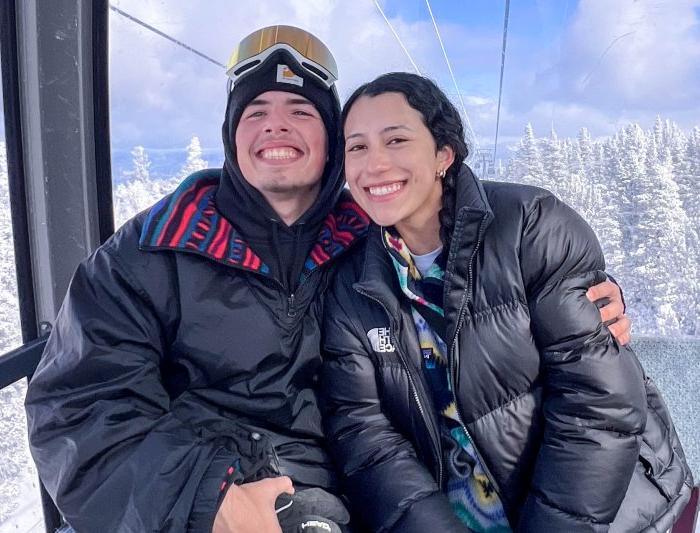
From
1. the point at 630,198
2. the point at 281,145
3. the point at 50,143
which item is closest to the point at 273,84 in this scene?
the point at 281,145

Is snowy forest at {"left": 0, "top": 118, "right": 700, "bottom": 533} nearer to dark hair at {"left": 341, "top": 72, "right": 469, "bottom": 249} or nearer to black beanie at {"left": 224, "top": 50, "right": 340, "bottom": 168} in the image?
black beanie at {"left": 224, "top": 50, "right": 340, "bottom": 168}

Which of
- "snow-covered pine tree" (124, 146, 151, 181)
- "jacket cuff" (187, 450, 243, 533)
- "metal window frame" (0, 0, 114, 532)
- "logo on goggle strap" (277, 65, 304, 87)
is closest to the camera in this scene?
"jacket cuff" (187, 450, 243, 533)

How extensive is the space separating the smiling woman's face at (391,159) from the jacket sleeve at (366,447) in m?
0.30

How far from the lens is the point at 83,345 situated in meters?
1.39

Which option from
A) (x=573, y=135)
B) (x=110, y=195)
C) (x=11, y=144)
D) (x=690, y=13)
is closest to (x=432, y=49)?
(x=573, y=135)

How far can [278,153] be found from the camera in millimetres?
1629

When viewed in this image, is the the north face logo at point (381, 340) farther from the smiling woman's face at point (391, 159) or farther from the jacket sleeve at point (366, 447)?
the smiling woman's face at point (391, 159)

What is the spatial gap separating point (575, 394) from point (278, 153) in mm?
1050

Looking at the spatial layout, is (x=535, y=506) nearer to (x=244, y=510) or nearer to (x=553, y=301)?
(x=553, y=301)

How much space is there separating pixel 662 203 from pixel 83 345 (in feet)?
6.92

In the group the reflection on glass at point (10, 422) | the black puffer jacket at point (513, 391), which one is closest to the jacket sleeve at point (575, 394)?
the black puffer jacket at point (513, 391)

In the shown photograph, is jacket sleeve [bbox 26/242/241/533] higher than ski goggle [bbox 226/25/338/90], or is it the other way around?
ski goggle [bbox 226/25/338/90]

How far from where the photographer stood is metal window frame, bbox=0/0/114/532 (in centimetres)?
186

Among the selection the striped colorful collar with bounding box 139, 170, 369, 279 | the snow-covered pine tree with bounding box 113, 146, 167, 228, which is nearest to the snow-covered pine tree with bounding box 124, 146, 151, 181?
the snow-covered pine tree with bounding box 113, 146, 167, 228
